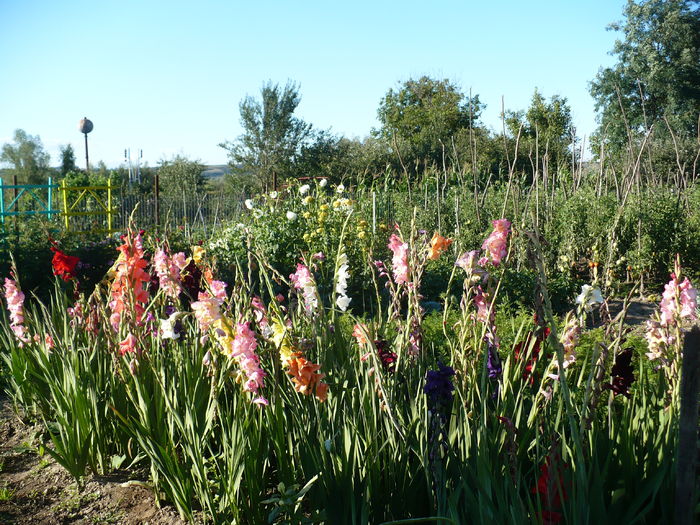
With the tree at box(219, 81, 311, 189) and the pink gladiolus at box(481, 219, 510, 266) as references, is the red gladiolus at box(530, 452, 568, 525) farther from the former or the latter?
the tree at box(219, 81, 311, 189)

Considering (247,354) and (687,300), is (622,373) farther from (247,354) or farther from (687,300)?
(247,354)

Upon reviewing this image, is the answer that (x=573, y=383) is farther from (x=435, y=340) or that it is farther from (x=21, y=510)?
(x=21, y=510)

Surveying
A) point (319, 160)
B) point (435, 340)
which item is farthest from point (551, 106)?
point (435, 340)

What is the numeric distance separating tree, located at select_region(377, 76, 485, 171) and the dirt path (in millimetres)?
22098

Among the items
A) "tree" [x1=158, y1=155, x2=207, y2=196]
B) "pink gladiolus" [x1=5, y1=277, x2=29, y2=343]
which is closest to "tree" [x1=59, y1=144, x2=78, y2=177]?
"tree" [x1=158, y1=155, x2=207, y2=196]

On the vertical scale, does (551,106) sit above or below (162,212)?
above

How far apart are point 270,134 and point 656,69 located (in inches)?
616

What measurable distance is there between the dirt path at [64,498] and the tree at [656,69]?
24.8 m

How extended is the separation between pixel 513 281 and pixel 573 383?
11.8 feet

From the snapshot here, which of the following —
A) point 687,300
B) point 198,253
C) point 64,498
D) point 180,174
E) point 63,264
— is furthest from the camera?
point 180,174

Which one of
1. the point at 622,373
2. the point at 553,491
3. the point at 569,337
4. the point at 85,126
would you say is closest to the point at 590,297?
the point at 569,337

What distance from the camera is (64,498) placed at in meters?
2.51

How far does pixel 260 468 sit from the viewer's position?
194 cm

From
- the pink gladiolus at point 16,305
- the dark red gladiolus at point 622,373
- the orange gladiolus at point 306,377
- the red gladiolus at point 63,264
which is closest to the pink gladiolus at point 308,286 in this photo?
the orange gladiolus at point 306,377
